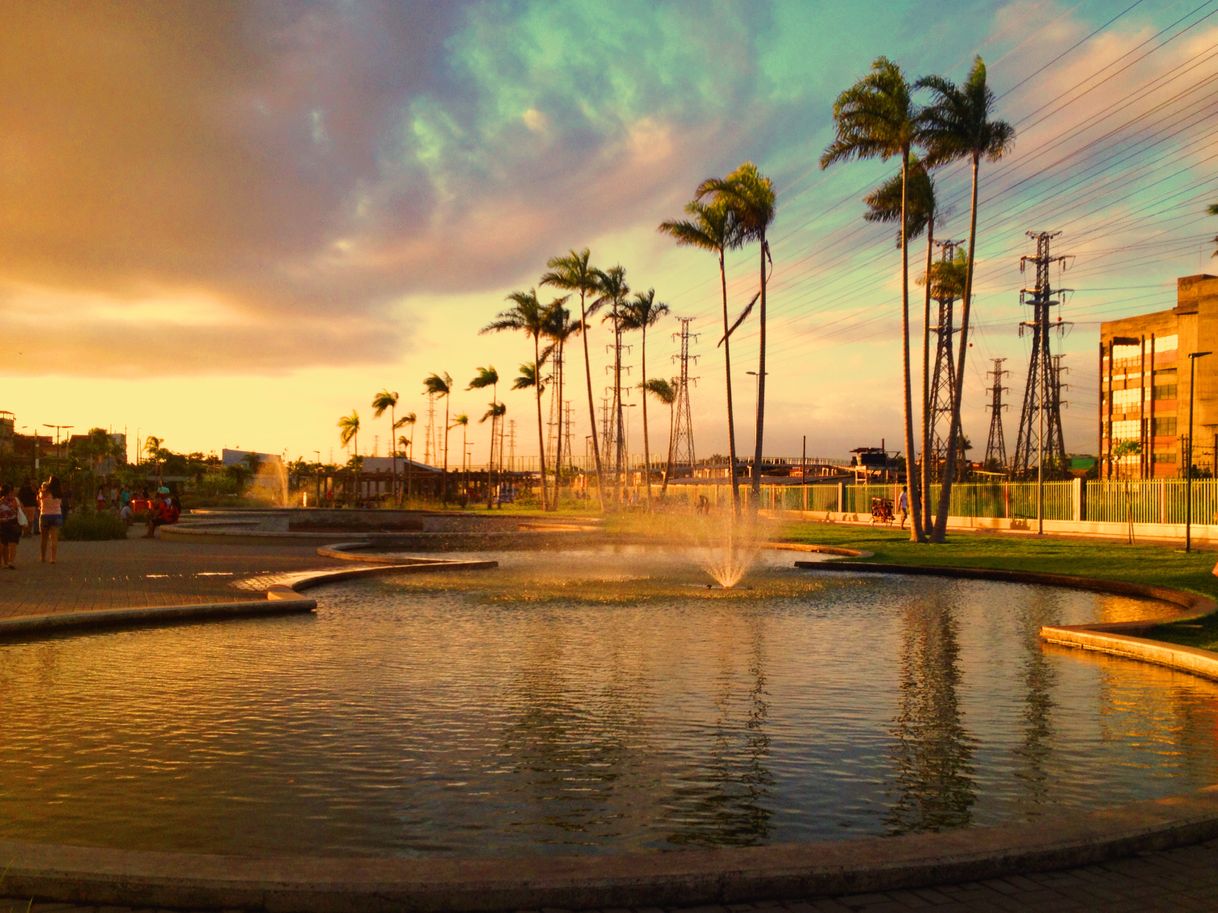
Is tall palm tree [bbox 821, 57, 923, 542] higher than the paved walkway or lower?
higher

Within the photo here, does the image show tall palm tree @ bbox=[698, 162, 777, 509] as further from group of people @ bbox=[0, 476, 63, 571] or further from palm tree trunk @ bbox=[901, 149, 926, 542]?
group of people @ bbox=[0, 476, 63, 571]

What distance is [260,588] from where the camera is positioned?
61.4 feet

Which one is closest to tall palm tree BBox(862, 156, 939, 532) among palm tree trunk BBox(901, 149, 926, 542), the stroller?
palm tree trunk BBox(901, 149, 926, 542)

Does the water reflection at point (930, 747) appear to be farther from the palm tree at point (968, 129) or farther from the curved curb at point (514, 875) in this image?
the palm tree at point (968, 129)

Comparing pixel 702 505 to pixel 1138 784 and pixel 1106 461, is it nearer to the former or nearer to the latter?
pixel 1106 461

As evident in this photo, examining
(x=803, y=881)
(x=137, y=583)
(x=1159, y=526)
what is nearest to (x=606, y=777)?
(x=803, y=881)

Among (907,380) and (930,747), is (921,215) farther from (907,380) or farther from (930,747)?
(930,747)

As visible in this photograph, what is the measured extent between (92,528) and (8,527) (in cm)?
1442

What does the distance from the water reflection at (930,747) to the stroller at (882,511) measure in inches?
1943

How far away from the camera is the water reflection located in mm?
6281

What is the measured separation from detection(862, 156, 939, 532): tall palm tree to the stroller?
67.5 ft

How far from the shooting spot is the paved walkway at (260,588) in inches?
187

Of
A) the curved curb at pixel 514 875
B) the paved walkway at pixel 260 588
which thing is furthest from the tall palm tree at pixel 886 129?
the curved curb at pixel 514 875

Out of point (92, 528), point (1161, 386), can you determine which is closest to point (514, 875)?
point (92, 528)
